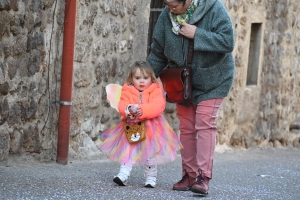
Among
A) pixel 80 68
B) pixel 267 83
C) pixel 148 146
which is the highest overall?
pixel 80 68

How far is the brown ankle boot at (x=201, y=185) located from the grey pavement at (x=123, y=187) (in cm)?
5

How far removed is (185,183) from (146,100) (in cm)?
68

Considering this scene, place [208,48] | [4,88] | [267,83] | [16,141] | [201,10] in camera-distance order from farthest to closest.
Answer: [267,83], [16,141], [4,88], [201,10], [208,48]

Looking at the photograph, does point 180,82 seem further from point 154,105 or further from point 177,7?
point 177,7

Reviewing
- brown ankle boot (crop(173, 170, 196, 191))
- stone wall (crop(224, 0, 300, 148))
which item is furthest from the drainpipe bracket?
stone wall (crop(224, 0, 300, 148))

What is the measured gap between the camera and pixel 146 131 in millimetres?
5449

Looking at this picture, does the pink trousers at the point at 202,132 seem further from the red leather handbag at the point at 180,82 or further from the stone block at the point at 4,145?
the stone block at the point at 4,145

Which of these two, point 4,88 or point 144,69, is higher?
point 144,69

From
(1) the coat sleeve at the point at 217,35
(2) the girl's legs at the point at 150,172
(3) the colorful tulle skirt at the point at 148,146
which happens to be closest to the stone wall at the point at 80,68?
(3) the colorful tulle skirt at the point at 148,146

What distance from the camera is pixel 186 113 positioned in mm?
Answer: 5629

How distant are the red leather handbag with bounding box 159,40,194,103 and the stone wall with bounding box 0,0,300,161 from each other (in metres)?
1.24

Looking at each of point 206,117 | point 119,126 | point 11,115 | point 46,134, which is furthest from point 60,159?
point 206,117

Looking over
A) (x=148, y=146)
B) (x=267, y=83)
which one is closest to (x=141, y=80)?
(x=148, y=146)

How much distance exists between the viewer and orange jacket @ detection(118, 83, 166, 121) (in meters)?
5.38
